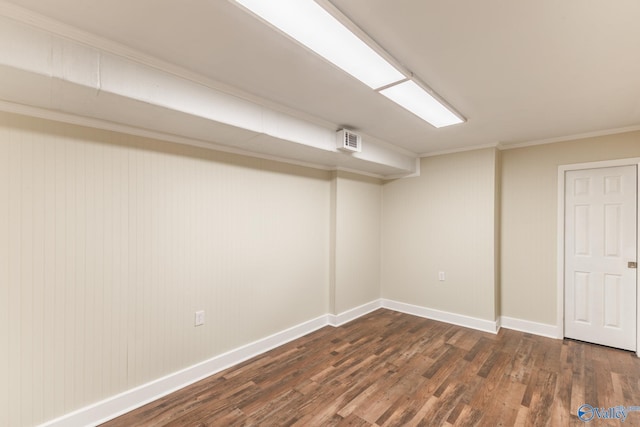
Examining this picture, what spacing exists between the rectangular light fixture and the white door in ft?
7.74

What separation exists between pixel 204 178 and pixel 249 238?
76 cm

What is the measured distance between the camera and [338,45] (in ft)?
5.35

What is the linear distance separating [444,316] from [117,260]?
155 inches

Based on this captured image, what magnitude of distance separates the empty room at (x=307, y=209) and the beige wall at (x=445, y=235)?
0.11 feet

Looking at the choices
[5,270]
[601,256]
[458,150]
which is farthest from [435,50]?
[601,256]

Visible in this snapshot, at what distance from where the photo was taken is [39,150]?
1.83 metres

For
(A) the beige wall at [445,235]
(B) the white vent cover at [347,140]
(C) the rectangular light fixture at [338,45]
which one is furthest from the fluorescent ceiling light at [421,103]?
(A) the beige wall at [445,235]

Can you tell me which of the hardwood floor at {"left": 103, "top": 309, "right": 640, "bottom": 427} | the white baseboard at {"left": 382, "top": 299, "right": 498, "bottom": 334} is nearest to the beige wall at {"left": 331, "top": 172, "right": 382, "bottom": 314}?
the white baseboard at {"left": 382, "top": 299, "right": 498, "bottom": 334}

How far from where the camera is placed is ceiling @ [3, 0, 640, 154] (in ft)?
4.47

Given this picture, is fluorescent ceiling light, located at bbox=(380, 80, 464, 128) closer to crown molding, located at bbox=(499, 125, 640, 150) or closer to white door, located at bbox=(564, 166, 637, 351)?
crown molding, located at bbox=(499, 125, 640, 150)

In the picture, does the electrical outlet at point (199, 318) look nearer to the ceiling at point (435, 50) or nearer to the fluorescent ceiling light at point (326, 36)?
the ceiling at point (435, 50)

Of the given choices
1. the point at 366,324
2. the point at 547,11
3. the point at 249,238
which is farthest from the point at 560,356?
the point at 249,238

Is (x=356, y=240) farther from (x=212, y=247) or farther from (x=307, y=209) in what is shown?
(x=212, y=247)

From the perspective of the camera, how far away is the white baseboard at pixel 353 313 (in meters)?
3.83
